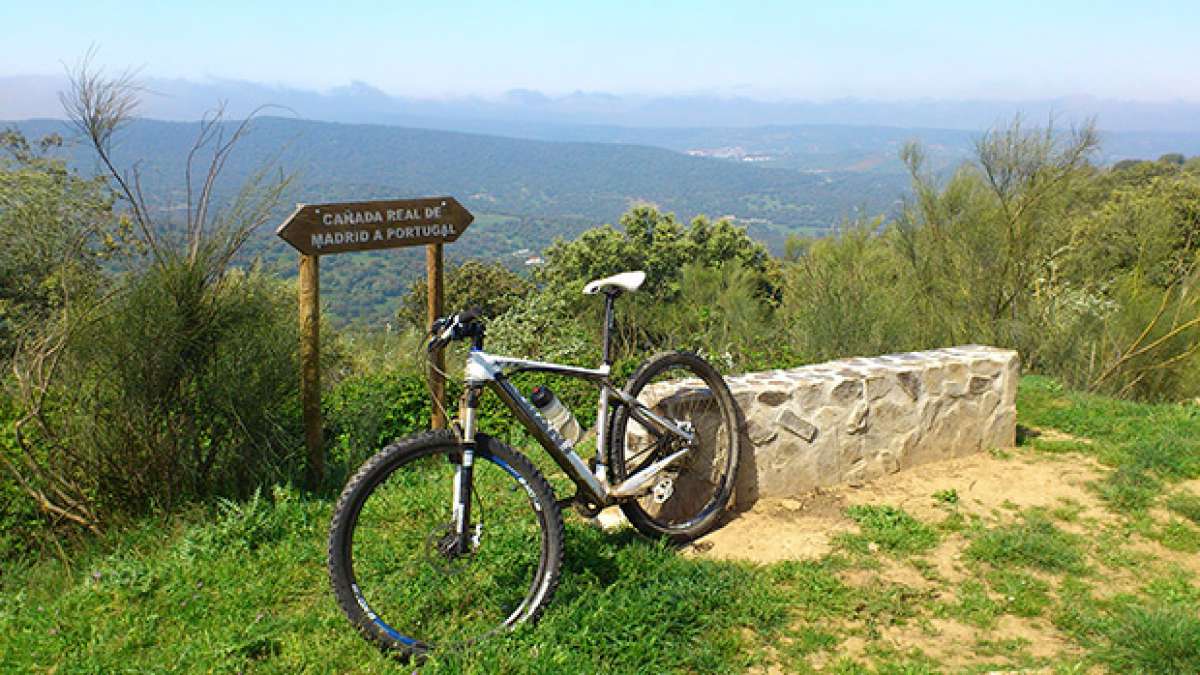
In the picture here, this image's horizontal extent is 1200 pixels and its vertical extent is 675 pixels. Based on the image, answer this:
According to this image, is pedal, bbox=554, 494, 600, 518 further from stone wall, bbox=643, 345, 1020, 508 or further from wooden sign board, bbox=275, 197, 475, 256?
wooden sign board, bbox=275, 197, 475, 256

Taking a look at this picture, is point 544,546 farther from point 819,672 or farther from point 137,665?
point 137,665

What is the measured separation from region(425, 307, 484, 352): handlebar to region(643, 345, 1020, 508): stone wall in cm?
141

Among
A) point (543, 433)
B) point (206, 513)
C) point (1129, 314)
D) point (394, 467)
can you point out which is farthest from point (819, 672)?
point (1129, 314)

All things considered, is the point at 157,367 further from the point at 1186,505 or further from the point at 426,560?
the point at 1186,505

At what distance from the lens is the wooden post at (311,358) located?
4.82 metres

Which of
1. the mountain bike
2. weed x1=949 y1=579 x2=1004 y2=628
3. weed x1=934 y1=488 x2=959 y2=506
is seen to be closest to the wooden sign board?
the mountain bike

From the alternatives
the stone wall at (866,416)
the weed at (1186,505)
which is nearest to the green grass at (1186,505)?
the weed at (1186,505)

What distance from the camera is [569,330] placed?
12.1 m

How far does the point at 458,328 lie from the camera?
324 centimetres

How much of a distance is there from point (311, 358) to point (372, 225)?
845mm

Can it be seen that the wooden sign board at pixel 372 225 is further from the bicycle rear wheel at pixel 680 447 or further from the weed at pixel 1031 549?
the weed at pixel 1031 549

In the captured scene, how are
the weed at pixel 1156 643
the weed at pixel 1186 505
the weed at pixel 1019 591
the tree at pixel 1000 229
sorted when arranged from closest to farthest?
the weed at pixel 1156 643 → the weed at pixel 1019 591 → the weed at pixel 1186 505 → the tree at pixel 1000 229

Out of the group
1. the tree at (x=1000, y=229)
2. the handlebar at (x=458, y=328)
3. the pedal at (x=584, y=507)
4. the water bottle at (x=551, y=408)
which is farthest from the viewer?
the tree at (x=1000, y=229)

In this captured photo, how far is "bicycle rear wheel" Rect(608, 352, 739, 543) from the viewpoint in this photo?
414 cm
